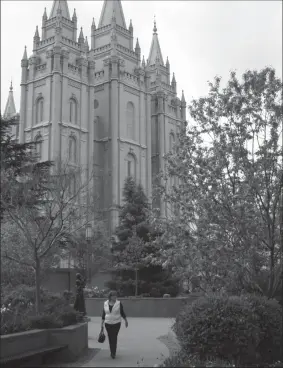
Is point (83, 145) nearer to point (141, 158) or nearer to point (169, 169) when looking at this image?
point (141, 158)

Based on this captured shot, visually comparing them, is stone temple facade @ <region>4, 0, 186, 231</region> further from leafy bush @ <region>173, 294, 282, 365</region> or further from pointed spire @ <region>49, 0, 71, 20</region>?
leafy bush @ <region>173, 294, 282, 365</region>

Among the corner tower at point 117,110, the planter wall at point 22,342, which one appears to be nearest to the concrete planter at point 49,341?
the planter wall at point 22,342

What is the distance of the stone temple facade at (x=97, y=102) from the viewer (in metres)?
54.9

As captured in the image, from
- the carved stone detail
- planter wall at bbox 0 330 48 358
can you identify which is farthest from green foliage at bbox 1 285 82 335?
the carved stone detail

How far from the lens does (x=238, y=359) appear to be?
8.22m

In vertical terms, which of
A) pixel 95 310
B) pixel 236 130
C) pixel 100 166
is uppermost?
pixel 100 166

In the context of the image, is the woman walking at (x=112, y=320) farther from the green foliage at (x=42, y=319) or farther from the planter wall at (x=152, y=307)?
the planter wall at (x=152, y=307)

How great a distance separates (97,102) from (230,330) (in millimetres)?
55166

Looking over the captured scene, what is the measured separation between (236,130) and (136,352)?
6100mm

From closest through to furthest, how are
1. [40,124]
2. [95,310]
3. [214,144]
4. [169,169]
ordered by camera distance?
[214,144]
[169,169]
[95,310]
[40,124]

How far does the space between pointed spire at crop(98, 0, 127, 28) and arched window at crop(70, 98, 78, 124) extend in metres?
14.1

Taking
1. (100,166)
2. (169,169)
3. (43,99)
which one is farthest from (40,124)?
(169,169)

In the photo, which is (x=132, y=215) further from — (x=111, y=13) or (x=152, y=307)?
(x=111, y=13)

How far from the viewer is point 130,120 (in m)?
61.6
